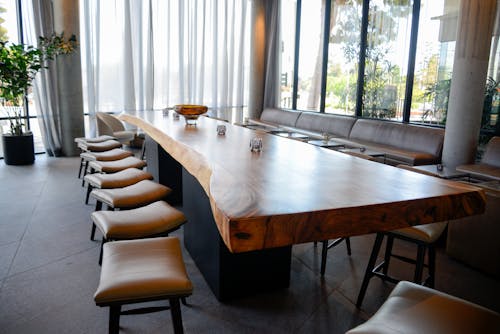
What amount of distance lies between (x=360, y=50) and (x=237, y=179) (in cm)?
545

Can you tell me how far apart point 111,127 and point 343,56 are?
409cm

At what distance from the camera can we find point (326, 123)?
6844mm

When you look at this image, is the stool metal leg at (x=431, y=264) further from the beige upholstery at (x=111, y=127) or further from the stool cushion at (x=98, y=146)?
the beige upholstery at (x=111, y=127)

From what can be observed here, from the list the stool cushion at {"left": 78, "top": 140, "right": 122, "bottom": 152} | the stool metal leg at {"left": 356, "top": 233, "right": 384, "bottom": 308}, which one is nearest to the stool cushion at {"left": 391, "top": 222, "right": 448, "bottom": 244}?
the stool metal leg at {"left": 356, "top": 233, "right": 384, "bottom": 308}

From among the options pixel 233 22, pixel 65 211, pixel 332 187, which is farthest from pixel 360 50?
pixel 332 187

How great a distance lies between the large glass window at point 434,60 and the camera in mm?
5012

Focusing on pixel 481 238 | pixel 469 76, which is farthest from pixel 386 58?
pixel 481 238

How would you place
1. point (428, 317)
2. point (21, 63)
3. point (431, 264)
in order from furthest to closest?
point (21, 63), point (431, 264), point (428, 317)

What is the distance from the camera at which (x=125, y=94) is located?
723 cm

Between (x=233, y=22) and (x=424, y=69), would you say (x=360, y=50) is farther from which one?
(x=233, y=22)

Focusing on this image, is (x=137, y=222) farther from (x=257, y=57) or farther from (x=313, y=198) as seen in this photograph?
(x=257, y=57)

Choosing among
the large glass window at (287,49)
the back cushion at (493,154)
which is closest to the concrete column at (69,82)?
the large glass window at (287,49)

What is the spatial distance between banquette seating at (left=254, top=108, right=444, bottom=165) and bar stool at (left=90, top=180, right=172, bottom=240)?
129 inches

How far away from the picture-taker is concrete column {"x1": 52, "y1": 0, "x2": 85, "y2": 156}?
245 inches
